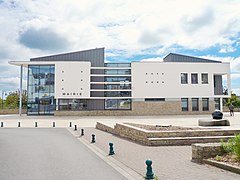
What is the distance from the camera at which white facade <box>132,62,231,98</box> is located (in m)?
43.6

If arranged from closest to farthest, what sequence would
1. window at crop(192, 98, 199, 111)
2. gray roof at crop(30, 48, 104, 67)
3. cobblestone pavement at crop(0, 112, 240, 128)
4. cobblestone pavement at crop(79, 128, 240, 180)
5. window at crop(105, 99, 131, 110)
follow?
1. cobblestone pavement at crop(79, 128, 240, 180)
2. cobblestone pavement at crop(0, 112, 240, 128)
3. window at crop(105, 99, 131, 110)
4. window at crop(192, 98, 199, 111)
5. gray roof at crop(30, 48, 104, 67)

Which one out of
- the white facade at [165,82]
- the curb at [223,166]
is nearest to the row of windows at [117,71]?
the white facade at [165,82]

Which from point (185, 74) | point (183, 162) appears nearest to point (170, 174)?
point (183, 162)

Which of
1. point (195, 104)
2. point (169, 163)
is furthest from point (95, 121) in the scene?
point (169, 163)

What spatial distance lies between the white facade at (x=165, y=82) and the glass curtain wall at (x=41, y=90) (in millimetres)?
14412

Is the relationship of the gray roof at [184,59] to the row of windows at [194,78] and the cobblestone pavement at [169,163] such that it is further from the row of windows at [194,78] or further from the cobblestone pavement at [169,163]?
the cobblestone pavement at [169,163]

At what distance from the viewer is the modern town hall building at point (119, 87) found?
140 feet

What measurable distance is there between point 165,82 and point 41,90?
70.9 ft

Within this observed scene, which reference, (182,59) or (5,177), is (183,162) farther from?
(182,59)

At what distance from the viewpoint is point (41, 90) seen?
1724 inches

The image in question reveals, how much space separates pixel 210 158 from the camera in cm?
794

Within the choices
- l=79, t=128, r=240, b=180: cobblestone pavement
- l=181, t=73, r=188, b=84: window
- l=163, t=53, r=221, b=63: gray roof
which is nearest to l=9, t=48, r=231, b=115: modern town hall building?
l=181, t=73, r=188, b=84: window

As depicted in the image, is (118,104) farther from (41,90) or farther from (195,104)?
(195,104)

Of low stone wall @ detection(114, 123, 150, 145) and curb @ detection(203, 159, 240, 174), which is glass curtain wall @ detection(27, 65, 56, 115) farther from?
curb @ detection(203, 159, 240, 174)
